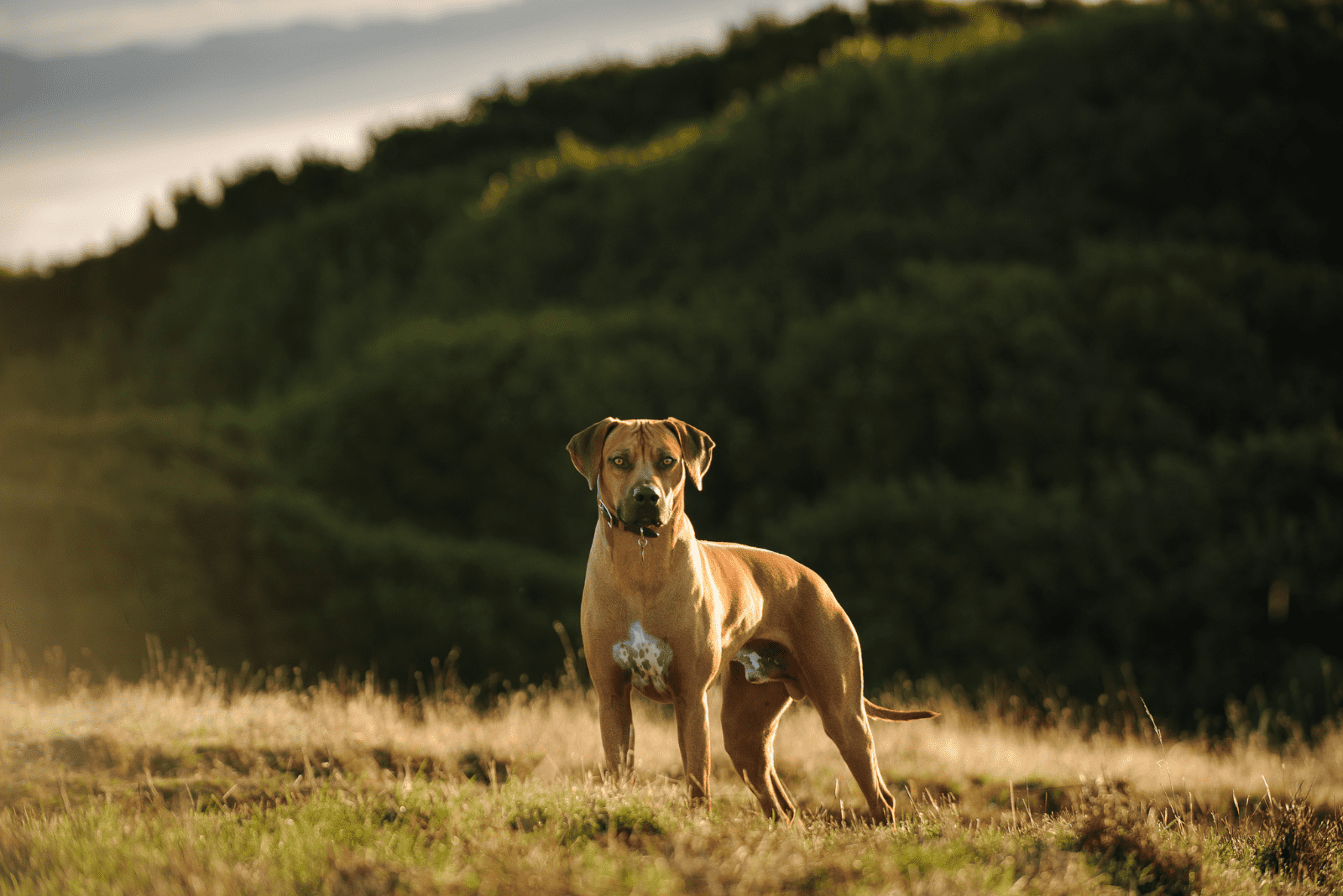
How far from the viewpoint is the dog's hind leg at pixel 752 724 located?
16.0 ft

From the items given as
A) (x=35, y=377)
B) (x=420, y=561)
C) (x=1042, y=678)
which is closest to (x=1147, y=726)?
(x=1042, y=678)

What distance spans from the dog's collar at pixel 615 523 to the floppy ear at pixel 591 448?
35mm

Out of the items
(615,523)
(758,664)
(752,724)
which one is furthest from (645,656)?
(752,724)

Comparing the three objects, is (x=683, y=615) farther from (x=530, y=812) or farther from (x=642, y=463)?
(x=530, y=812)

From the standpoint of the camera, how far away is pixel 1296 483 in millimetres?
14258

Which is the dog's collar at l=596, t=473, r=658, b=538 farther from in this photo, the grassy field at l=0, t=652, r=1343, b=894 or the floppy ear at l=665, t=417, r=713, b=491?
the grassy field at l=0, t=652, r=1343, b=894

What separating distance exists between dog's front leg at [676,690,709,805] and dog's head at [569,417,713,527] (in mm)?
827

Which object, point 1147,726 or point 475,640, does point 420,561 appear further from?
point 1147,726

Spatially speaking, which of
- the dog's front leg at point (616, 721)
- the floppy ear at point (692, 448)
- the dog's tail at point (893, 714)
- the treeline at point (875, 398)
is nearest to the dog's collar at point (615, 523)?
the floppy ear at point (692, 448)

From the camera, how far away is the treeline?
1410cm

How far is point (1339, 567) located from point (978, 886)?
1283cm

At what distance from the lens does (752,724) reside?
4895 millimetres

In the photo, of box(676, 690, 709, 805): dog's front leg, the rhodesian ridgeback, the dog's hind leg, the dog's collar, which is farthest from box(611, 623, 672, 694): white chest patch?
the dog's hind leg

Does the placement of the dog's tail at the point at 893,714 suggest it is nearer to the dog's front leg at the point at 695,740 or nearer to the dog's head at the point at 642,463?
the dog's front leg at the point at 695,740
